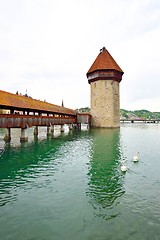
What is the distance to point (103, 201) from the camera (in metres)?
5.91

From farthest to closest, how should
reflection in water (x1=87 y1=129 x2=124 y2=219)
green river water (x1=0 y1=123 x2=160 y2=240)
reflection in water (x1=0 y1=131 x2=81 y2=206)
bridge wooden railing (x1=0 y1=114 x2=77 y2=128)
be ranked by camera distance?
bridge wooden railing (x1=0 y1=114 x2=77 y2=128), reflection in water (x1=0 y1=131 x2=81 y2=206), reflection in water (x1=87 y1=129 x2=124 y2=219), green river water (x1=0 y1=123 x2=160 y2=240)

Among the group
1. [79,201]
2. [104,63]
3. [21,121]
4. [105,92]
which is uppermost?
[104,63]

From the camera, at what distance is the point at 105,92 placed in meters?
38.3

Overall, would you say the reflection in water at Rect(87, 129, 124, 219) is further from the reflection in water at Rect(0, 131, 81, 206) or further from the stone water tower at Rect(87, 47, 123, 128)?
the stone water tower at Rect(87, 47, 123, 128)

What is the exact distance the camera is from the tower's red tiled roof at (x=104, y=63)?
3822 centimetres

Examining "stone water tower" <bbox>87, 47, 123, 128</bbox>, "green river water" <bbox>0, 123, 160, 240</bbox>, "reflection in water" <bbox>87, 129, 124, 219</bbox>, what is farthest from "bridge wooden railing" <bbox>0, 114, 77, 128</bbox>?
"stone water tower" <bbox>87, 47, 123, 128</bbox>

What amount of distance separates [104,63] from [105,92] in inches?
218

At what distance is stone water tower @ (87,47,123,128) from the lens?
38.1m

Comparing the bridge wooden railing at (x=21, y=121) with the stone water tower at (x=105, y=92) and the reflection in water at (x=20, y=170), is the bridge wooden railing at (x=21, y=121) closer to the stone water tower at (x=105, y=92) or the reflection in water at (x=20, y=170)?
the reflection in water at (x=20, y=170)

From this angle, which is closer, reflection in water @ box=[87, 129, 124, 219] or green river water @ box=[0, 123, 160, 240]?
green river water @ box=[0, 123, 160, 240]

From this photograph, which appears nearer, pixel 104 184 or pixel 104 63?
pixel 104 184

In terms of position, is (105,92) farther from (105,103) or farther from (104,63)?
(104,63)

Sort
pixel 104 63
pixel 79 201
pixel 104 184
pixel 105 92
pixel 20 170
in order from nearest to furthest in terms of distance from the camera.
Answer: pixel 79 201
pixel 104 184
pixel 20 170
pixel 105 92
pixel 104 63

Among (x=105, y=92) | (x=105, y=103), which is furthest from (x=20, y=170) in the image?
(x=105, y=92)
